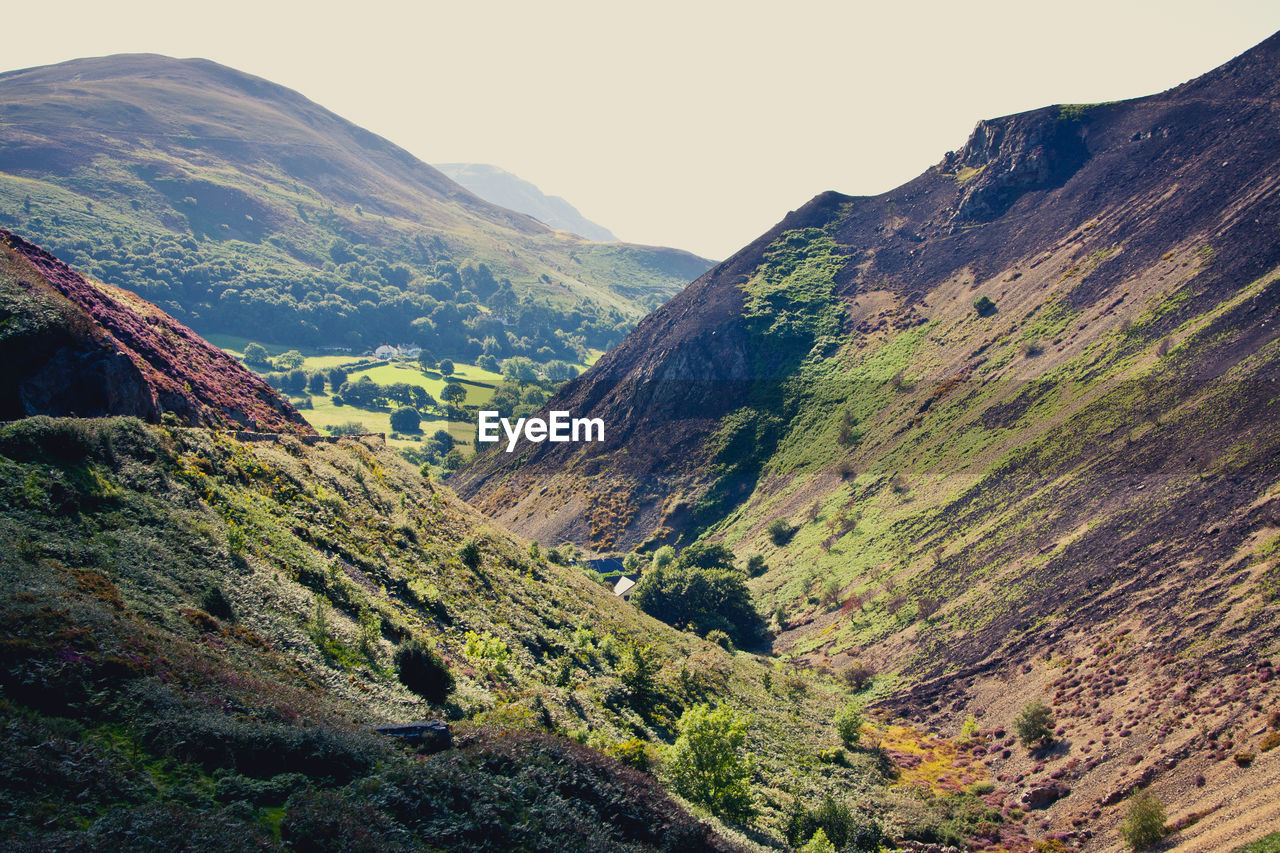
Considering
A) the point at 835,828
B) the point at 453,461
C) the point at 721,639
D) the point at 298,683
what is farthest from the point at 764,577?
the point at 453,461

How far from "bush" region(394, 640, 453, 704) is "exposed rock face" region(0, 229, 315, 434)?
51.6 feet

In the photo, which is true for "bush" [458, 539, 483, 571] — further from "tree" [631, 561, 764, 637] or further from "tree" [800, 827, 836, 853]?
"tree" [631, 561, 764, 637]

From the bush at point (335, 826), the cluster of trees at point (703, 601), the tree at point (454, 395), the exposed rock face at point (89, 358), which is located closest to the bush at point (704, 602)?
the cluster of trees at point (703, 601)

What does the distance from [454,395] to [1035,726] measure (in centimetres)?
16925

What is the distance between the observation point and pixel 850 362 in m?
99.7

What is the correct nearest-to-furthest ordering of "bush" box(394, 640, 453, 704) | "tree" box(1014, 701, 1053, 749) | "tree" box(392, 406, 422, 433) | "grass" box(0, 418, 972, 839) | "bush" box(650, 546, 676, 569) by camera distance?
1. "grass" box(0, 418, 972, 839)
2. "bush" box(394, 640, 453, 704)
3. "tree" box(1014, 701, 1053, 749)
4. "bush" box(650, 546, 676, 569)
5. "tree" box(392, 406, 422, 433)

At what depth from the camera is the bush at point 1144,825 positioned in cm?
2811

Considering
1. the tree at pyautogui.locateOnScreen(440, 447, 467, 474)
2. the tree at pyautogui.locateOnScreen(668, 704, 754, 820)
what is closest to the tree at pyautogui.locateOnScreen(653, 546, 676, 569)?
the tree at pyautogui.locateOnScreen(668, 704, 754, 820)

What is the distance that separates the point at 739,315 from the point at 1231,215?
62.5 meters

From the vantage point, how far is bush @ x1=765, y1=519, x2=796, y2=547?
7846 cm

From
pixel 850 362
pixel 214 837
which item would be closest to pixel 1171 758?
pixel 214 837

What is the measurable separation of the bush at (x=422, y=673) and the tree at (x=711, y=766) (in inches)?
394

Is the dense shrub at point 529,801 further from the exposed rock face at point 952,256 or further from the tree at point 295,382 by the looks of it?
the tree at point 295,382

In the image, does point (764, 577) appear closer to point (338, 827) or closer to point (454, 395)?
point (338, 827)
